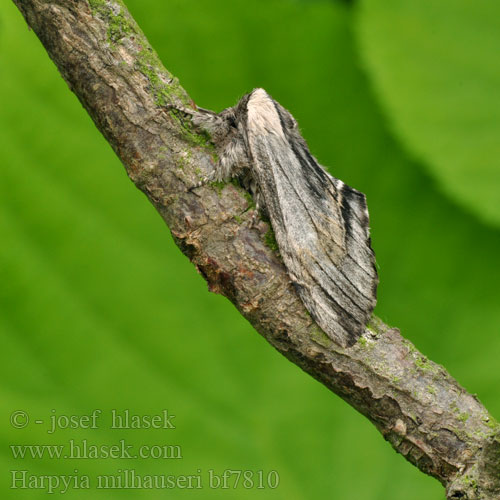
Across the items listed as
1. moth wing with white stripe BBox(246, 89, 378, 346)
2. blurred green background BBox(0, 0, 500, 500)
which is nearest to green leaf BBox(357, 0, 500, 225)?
blurred green background BBox(0, 0, 500, 500)

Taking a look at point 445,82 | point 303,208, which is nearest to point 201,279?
point 303,208

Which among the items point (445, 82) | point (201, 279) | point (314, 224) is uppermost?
point (445, 82)

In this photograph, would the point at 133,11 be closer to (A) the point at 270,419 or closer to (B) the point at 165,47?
(B) the point at 165,47

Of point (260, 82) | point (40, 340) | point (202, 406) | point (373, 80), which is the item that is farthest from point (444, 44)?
point (40, 340)

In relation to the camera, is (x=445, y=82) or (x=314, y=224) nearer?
(x=314, y=224)

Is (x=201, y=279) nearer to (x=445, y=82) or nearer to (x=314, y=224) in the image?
(x=314, y=224)

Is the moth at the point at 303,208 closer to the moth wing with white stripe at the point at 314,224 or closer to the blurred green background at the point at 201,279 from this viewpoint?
the moth wing with white stripe at the point at 314,224
